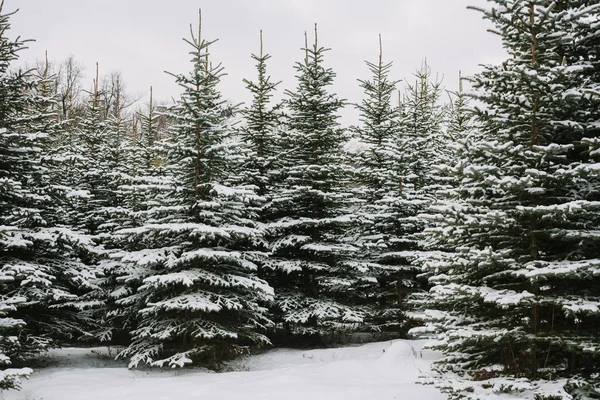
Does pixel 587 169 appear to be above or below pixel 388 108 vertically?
below

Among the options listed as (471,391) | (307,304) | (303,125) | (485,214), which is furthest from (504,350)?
(303,125)

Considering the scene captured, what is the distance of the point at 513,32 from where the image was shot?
758 centimetres

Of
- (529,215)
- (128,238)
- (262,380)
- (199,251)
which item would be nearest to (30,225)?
(128,238)

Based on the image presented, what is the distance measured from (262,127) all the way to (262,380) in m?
8.86

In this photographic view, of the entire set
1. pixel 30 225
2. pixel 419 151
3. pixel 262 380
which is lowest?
pixel 262 380

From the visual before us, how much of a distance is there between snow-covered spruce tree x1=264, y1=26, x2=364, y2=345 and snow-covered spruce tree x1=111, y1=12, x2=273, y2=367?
6.69 ft

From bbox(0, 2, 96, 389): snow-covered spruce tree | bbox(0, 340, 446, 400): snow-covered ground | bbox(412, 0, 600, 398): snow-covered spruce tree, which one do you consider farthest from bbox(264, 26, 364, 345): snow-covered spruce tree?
bbox(412, 0, 600, 398): snow-covered spruce tree

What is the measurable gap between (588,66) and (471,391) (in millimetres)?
5452

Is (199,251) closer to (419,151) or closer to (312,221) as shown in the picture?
(312,221)

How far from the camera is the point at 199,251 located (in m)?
10.8

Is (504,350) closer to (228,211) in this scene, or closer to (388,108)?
(228,211)

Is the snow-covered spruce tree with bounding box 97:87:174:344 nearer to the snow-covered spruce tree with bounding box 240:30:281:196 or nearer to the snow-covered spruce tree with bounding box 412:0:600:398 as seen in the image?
the snow-covered spruce tree with bounding box 240:30:281:196

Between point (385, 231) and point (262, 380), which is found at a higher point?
point (385, 231)

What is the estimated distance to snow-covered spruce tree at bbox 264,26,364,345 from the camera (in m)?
13.5
